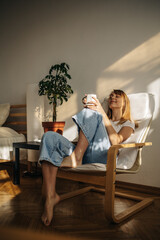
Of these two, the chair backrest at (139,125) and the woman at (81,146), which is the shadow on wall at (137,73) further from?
the woman at (81,146)

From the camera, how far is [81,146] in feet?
5.07

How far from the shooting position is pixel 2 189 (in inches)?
87.3

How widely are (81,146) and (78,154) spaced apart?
59 millimetres

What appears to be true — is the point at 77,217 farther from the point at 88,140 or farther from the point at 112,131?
the point at 112,131

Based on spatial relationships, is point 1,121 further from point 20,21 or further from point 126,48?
point 126,48

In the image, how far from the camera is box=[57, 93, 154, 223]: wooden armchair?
142 centimetres

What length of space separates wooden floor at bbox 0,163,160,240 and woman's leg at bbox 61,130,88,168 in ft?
1.26

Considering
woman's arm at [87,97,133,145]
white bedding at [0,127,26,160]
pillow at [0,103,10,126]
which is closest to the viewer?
woman's arm at [87,97,133,145]

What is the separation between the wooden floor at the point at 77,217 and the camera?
52.2 inches

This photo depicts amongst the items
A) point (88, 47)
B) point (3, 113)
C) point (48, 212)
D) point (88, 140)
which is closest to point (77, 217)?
point (48, 212)

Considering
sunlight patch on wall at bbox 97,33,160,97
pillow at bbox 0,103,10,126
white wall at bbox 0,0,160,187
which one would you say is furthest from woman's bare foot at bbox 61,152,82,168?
pillow at bbox 0,103,10,126

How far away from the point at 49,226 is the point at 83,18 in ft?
7.82

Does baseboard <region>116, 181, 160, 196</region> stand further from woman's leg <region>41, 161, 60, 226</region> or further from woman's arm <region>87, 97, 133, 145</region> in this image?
woman's leg <region>41, 161, 60, 226</region>

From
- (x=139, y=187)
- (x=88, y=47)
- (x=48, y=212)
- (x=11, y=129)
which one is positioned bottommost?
(x=139, y=187)
